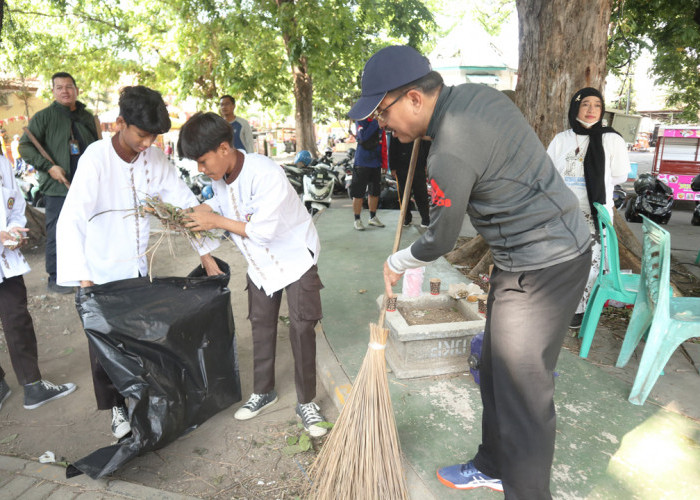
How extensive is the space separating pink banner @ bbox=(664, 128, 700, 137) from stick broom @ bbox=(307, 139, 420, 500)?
10.3 m

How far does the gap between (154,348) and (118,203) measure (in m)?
0.75

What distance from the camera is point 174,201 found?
2.50 m

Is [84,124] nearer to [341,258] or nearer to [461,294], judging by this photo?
[341,258]

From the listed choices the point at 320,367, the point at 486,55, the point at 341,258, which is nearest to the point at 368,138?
the point at 341,258

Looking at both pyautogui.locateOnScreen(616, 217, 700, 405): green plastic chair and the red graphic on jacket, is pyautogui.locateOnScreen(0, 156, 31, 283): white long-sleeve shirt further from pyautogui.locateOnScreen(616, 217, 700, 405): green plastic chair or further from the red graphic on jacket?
pyautogui.locateOnScreen(616, 217, 700, 405): green plastic chair

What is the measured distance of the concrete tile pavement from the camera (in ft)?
6.56

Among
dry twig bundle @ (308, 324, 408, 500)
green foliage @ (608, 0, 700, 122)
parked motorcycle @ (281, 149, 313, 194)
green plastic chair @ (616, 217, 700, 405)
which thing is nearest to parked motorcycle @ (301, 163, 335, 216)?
parked motorcycle @ (281, 149, 313, 194)

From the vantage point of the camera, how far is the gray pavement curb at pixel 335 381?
2.04m

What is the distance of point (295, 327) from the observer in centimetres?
245

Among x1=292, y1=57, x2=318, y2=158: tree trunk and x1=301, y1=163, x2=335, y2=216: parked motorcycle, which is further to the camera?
x1=292, y1=57, x2=318, y2=158: tree trunk

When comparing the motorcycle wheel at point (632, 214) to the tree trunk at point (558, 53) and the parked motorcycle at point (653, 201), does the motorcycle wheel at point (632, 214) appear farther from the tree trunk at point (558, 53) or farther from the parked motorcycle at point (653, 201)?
the tree trunk at point (558, 53)

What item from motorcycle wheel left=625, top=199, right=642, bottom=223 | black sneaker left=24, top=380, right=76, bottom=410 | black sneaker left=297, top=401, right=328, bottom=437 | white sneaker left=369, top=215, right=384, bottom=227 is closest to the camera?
black sneaker left=297, top=401, right=328, bottom=437

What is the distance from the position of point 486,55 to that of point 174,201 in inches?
517

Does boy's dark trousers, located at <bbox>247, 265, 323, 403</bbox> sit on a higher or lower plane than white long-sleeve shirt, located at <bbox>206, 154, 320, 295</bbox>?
lower
